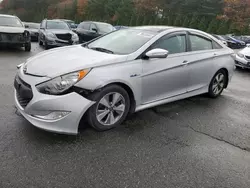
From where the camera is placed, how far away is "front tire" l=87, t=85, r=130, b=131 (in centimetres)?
327

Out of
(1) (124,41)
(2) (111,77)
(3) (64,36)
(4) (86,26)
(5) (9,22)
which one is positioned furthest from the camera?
(4) (86,26)

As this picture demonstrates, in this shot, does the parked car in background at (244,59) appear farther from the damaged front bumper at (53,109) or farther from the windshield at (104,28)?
the damaged front bumper at (53,109)

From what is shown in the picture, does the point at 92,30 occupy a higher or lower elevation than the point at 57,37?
higher

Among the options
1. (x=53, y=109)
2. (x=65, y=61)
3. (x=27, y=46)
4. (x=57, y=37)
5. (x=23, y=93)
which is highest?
(x=65, y=61)

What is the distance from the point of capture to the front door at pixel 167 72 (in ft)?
12.4

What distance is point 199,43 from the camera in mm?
4844

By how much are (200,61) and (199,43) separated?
42 cm

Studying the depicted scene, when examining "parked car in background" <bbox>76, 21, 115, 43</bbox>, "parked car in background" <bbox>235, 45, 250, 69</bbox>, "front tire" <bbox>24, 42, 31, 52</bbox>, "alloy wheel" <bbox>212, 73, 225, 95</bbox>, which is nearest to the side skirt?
"alloy wheel" <bbox>212, 73, 225, 95</bbox>

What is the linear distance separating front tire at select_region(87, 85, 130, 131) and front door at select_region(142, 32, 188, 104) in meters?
0.41

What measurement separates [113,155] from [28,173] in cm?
98

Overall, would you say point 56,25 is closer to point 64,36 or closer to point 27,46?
point 64,36

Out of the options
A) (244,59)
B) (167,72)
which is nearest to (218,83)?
(167,72)

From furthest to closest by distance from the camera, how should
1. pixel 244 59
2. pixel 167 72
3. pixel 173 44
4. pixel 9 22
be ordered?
pixel 9 22 < pixel 244 59 < pixel 173 44 < pixel 167 72

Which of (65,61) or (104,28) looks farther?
(104,28)
